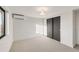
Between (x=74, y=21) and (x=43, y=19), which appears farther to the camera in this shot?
(x=43, y=19)

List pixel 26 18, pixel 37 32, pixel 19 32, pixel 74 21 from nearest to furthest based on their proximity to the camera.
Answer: pixel 74 21
pixel 19 32
pixel 26 18
pixel 37 32

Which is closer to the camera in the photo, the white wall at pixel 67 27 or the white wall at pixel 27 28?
the white wall at pixel 67 27

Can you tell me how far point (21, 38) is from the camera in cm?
603

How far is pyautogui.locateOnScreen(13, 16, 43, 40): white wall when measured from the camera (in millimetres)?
5660

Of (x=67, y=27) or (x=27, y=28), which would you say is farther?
(x=27, y=28)

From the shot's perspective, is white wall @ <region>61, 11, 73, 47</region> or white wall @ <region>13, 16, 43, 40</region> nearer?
white wall @ <region>61, 11, 73, 47</region>

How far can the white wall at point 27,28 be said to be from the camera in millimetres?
5660

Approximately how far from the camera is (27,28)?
6.60 metres

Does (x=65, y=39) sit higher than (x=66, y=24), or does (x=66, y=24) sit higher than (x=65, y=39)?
(x=66, y=24)
